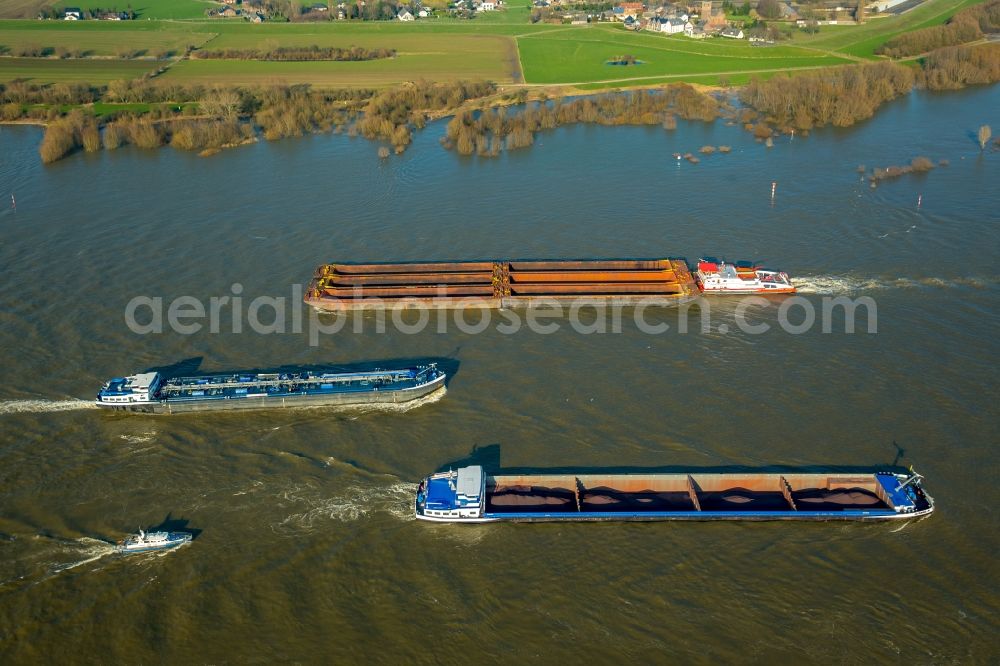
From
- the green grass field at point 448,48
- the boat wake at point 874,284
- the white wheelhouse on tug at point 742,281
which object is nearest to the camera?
the boat wake at point 874,284

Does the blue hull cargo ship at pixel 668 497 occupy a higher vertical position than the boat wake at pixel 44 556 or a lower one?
higher

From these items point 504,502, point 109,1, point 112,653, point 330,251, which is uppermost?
point 109,1

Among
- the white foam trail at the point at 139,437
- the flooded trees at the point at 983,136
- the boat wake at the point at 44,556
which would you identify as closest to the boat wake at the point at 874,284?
the flooded trees at the point at 983,136

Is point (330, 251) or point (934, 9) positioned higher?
point (934, 9)

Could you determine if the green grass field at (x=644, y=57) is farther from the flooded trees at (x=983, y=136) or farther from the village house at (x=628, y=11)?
the flooded trees at (x=983, y=136)

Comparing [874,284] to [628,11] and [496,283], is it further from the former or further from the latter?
[628,11]

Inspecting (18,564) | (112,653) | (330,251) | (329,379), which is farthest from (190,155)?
(112,653)

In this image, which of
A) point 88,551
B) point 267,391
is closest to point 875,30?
point 267,391

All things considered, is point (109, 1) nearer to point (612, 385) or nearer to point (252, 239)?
point (252, 239)

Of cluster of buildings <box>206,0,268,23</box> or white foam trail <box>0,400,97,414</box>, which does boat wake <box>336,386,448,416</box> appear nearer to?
white foam trail <box>0,400,97,414</box>
